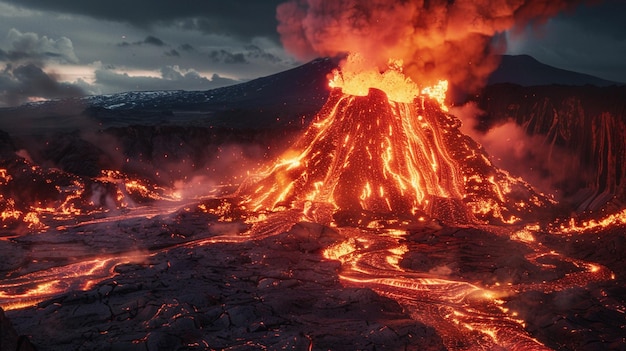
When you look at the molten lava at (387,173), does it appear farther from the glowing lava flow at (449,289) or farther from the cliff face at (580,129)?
the cliff face at (580,129)

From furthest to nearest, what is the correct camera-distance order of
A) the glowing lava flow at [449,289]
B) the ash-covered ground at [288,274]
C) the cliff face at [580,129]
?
the cliff face at [580,129]
the glowing lava flow at [449,289]
the ash-covered ground at [288,274]

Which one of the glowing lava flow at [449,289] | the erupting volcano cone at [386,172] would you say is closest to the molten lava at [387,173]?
the erupting volcano cone at [386,172]

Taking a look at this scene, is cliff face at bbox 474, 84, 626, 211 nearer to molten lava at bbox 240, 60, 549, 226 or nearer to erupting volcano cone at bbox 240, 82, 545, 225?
molten lava at bbox 240, 60, 549, 226

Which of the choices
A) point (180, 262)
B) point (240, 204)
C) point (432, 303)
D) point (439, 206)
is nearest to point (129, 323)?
point (180, 262)

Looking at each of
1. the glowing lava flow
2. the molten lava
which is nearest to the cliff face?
the molten lava

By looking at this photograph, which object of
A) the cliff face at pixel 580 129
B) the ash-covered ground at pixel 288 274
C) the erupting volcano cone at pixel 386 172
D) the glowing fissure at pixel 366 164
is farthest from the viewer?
the cliff face at pixel 580 129

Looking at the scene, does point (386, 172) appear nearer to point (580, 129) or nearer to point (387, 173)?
point (387, 173)
